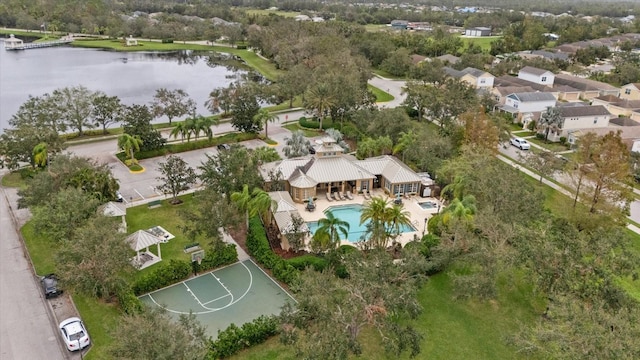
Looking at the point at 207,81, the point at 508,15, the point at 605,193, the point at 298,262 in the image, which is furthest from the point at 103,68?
the point at 508,15

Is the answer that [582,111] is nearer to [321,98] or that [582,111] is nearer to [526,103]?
[526,103]

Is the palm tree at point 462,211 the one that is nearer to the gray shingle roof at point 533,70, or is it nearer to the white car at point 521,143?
the white car at point 521,143

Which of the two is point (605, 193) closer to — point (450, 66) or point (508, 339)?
point (508, 339)

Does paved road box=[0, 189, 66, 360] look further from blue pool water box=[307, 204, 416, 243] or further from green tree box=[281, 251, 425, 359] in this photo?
blue pool water box=[307, 204, 416, 243]

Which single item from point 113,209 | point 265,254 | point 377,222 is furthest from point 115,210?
point 377,222

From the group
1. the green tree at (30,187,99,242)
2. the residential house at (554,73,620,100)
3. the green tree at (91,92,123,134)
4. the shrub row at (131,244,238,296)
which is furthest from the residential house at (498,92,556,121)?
the green tree at (30,187,99,242)
